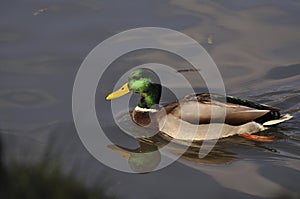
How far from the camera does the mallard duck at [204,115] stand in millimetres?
7098

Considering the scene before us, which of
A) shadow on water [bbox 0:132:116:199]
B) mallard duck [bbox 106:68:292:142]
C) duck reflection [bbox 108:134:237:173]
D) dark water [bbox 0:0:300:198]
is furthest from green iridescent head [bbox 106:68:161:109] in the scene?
shadow on water [bbox 0:132:116:199]

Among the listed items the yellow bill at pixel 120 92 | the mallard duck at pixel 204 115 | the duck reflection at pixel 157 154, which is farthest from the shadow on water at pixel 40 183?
the yellow bill at pixel 120 92

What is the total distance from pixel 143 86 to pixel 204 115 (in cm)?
82

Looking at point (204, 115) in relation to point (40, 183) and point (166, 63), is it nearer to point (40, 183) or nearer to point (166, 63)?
point (166, 63)

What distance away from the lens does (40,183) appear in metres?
3.29

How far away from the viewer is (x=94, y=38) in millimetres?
8680

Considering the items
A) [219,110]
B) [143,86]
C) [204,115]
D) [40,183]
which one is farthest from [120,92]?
[40,183]

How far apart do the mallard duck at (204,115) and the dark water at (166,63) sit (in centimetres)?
18

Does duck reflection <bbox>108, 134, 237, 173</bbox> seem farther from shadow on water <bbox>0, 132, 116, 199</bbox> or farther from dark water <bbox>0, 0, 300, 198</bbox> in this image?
shadow on water <bbox>0, 132, 116, 199</bbox>

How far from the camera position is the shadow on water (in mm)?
3160

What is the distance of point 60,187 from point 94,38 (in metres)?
5.44

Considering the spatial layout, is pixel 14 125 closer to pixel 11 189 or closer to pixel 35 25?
pixel 35 25

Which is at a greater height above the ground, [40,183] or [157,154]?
[40,183]

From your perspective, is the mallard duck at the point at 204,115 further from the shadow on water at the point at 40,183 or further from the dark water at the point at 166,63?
the shadow on water at the point at 40,183
